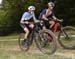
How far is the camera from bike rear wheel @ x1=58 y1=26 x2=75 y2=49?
1237cm

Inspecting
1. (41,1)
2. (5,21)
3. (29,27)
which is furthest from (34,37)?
(5,21)

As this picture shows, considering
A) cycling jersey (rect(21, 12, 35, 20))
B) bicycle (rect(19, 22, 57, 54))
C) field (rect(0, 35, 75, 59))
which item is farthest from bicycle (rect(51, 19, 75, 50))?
cycling jersey (rect(21, 12, 35, 20))

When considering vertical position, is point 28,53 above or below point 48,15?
below

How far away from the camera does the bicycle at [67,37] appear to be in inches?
487

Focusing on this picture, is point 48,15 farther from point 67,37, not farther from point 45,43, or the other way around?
point 45,43

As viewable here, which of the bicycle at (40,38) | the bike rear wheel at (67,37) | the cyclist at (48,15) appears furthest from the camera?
the cyclist at (48,15)

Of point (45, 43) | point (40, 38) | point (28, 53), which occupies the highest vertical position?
point (40, 38)

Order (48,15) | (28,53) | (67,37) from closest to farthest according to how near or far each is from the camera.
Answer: (28,53) < (67,37) < (48,15)

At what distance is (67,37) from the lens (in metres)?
12.4

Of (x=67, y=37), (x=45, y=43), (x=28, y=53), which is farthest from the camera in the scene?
(x=67, y=37)

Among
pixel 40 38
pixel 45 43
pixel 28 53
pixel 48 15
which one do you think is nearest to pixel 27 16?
pixel 48 15

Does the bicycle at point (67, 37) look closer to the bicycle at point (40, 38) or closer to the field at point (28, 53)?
the field at point (28, 53)

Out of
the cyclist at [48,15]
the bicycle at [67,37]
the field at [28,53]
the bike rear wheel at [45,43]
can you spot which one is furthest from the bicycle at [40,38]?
the bicycle at [67,37]

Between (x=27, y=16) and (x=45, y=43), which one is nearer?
(x=45, y=43)
